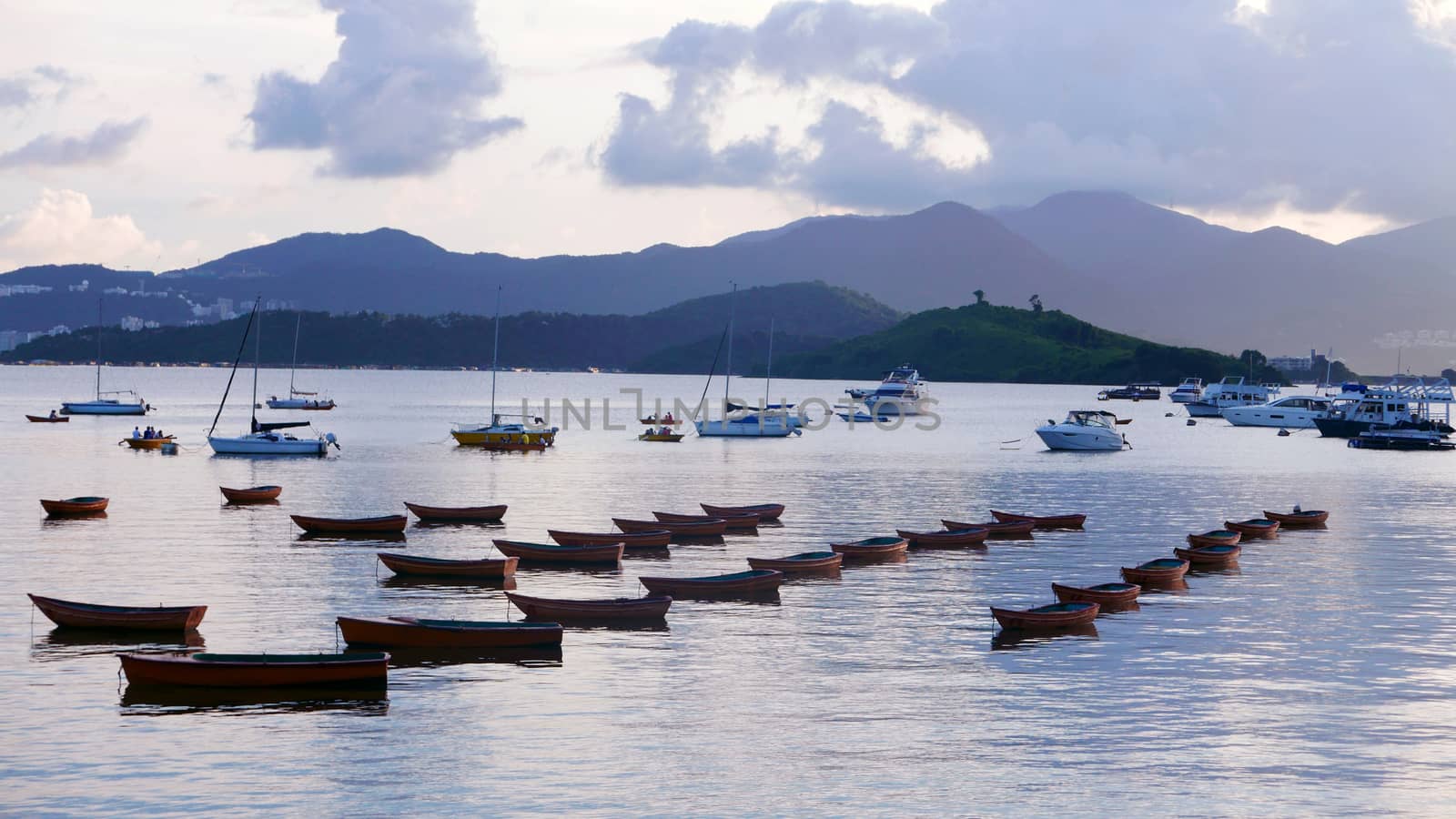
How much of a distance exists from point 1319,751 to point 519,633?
22.6 metres

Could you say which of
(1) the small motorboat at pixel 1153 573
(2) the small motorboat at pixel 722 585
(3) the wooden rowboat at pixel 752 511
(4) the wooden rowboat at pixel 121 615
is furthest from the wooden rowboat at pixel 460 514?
(1) the small motorboat at pixel 1153 573

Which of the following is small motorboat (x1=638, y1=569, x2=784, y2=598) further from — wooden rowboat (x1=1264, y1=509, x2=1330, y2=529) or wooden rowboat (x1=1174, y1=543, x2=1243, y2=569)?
wooden rowboat (x1=1264, y1=509, x2=1330, y2=529)

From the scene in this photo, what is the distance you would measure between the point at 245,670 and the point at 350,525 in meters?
36.1

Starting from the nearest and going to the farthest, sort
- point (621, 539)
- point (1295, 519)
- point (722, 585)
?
point (722, 585) → point (621, 539) → point (1295, 519)

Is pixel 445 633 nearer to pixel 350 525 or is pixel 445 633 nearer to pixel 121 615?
pixel 121 615

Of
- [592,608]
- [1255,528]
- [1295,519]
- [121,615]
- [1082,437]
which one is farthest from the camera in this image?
[1082,437]

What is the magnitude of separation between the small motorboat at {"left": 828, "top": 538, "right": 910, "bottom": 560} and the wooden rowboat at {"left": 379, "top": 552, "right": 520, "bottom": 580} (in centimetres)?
1565

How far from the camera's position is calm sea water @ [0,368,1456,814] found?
31844mm

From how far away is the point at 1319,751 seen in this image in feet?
116

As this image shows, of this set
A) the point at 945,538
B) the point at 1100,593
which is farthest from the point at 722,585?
the point at 945,538

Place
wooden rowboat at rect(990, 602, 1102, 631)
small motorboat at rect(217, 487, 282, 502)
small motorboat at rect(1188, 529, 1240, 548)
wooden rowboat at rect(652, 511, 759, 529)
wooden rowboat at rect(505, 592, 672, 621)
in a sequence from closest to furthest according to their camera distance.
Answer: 1. wooden rowboat at rect(505, 592, 672, 621)
2. wooden rowboat at rect(990, 602, 1102, 631)
3. small motorboat at rect(1188, 529, 1240, 548)
4. wooden rowboat at rect(652, 511, 759, 529)
5. small motorboat at rect(217, 487, 282, 502)

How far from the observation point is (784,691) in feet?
133

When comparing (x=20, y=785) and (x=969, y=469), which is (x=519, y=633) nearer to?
(x=20, y=785)

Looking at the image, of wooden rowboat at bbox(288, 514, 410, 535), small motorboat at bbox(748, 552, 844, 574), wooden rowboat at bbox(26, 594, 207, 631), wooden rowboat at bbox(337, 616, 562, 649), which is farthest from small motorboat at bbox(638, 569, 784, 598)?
wooden rowboat at bbox(288, 514, 410, 535)
